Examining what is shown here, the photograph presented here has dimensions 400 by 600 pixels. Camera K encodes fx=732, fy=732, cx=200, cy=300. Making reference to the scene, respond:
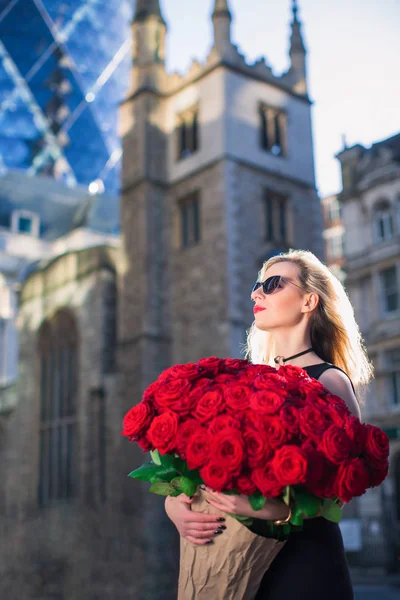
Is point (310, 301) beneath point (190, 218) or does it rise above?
beneath

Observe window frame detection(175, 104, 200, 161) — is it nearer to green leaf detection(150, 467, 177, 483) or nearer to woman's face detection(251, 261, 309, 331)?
woman's face detection(251, 261, 309, 331)

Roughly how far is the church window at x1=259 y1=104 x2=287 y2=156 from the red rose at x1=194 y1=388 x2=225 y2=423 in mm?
22867

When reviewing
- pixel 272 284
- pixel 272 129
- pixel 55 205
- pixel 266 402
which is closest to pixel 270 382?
pixel 266 402

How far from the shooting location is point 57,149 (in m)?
52.4

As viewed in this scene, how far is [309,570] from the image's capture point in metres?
2.61

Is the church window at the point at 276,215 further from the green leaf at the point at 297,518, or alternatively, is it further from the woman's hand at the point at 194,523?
the green leaf at the point at 297,518

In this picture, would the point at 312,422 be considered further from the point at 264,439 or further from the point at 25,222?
the point at 25,222

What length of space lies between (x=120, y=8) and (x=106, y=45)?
380 centimetres

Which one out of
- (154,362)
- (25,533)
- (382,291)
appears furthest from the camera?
(382,291)

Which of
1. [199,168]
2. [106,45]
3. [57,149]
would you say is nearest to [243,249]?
[199,168]

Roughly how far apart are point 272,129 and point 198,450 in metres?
23.6

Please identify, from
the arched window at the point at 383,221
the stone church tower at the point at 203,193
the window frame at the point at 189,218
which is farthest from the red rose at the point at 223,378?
the arched window at the point at 383,221

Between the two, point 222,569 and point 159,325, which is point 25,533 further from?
point 222,569

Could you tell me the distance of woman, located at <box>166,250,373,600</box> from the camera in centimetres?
259
